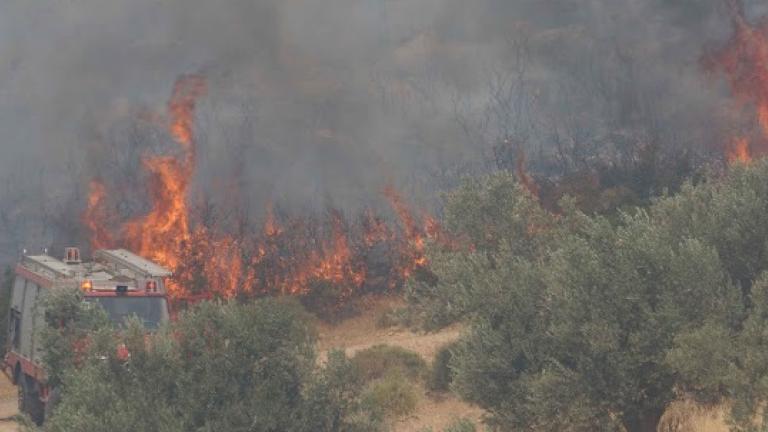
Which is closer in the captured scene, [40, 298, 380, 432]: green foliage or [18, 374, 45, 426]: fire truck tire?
[40, 298, 380, 432]: green foliage

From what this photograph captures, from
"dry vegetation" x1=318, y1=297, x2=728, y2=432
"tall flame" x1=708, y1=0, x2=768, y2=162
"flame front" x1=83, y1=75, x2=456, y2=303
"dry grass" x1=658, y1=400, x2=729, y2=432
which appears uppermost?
"tall flame" x1=708, y1=0, x2=768, y2=162

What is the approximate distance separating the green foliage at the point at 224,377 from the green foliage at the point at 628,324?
7.39ft

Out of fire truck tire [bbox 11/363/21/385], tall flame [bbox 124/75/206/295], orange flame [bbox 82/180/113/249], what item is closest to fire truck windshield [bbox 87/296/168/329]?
fire truck tire [bbox 11/363/21/385]

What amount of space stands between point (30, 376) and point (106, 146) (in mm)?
22821

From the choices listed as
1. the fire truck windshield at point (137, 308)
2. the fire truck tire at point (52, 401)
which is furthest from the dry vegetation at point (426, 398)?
the fire truck tire at point (52, 401)

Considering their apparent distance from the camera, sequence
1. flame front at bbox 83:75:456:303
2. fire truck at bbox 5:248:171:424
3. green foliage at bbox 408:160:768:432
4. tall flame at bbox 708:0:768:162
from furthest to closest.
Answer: tall flame at bbox 708:0:768:162
flame front at bbox 83:75:456:303
fire truck at bbox 5:248:171:424
green foliage at bbox 408:160:768:432

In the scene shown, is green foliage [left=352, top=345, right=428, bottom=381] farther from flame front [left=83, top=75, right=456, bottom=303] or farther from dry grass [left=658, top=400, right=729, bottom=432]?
flame front [left=83, top=75, right=456, bottom=303]

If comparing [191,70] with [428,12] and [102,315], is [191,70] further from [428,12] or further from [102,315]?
[102,315]

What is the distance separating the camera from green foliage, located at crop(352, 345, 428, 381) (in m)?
25.9

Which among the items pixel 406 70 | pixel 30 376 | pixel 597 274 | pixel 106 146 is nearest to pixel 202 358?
pixel 597 274

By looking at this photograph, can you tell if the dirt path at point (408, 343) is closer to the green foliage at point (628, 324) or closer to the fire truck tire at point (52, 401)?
the green foliage at point (628, 324)

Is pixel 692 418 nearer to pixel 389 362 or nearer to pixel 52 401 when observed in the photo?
pixel 52 401

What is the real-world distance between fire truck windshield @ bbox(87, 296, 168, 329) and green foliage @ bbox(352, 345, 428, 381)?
6418 millimetres

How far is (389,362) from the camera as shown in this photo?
88.1ft
